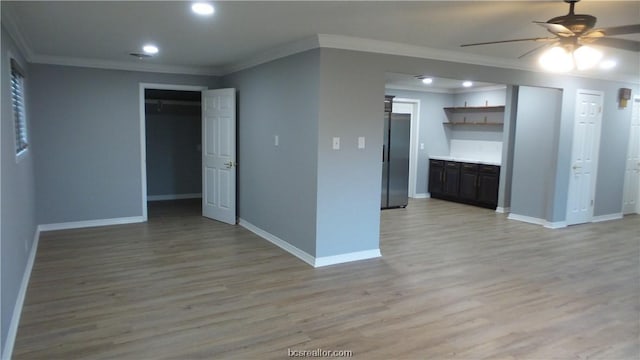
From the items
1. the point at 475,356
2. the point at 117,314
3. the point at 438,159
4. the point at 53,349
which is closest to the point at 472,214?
the point at 438,159

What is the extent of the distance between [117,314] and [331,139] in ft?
7.97

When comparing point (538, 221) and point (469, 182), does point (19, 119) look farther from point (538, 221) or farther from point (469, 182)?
point (469, 182)

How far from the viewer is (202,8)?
3.25 metres

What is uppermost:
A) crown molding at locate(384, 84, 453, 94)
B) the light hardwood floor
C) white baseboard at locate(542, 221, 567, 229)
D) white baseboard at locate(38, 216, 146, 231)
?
crown molding at locate(384, 84, 453, 94)

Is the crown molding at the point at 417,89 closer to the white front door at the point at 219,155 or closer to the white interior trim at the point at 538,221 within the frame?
the white interior trim at the point at 538,221

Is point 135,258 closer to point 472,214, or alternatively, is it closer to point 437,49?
point 437,49

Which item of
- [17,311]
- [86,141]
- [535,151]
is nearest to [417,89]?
[535,151]

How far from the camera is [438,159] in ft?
29.2

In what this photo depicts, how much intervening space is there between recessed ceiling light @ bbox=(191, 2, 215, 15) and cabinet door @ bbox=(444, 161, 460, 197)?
628cm

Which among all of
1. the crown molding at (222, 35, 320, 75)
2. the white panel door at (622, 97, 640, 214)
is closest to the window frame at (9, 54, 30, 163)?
the crown molding at (222, 35, 320, 75)

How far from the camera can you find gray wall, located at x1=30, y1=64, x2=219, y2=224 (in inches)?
227

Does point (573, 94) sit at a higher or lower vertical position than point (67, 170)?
higher

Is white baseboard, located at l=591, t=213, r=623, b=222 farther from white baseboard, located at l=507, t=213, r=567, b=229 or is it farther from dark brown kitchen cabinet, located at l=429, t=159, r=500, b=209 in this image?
Answer: dark brown kitchen cabinet, located at l=429, t=159, r=500, b=209

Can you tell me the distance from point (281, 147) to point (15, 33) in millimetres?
2770
